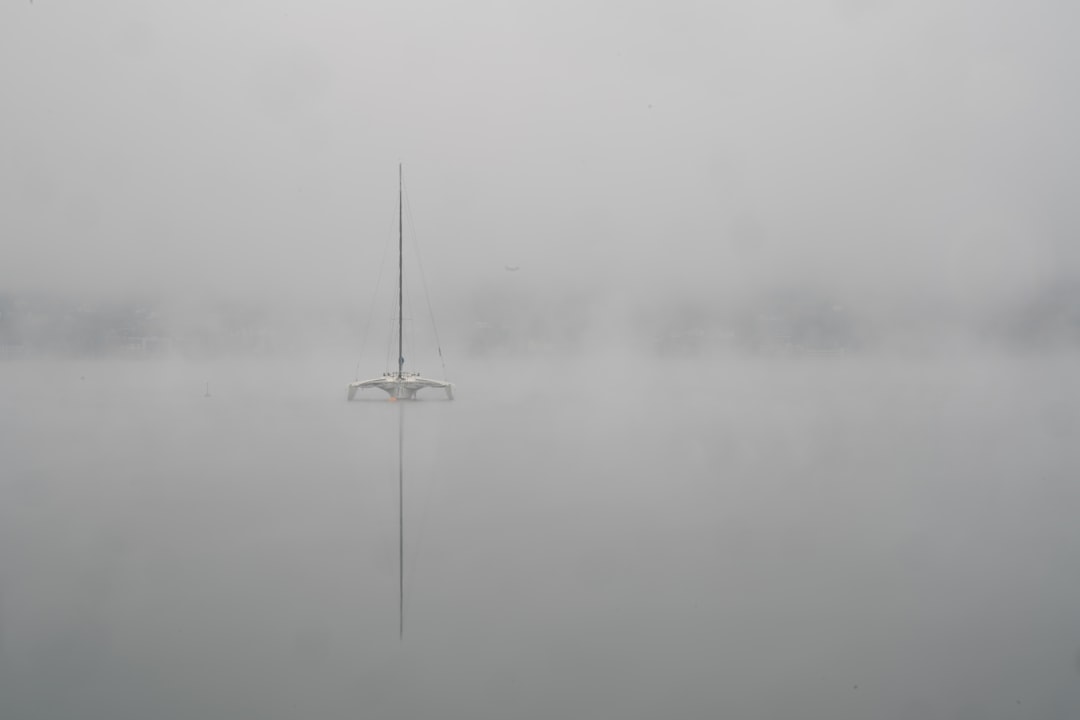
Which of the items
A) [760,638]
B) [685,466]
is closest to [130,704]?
[760,638]

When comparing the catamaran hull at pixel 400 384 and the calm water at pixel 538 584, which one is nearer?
the calm water at pixel 538 584

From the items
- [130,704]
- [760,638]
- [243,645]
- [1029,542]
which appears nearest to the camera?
[130,704]

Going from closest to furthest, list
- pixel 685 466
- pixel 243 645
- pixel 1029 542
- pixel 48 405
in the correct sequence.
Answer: pixel 243 645
pixel 1029 542
pixel 685 466
pixel 48 405

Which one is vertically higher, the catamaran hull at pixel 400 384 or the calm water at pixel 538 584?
the catamaran hull at pixel 400 384

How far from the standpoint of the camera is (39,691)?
23.5 ft

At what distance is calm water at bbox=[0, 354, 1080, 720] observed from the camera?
24.3 ft

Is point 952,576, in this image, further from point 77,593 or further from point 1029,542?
point 77,593

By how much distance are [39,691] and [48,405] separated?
47.7 metres

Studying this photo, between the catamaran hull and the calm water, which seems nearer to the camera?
the calm water

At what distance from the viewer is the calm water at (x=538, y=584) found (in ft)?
24.3

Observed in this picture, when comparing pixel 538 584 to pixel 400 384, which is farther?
pixel 400 384

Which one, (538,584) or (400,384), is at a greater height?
(400,384)

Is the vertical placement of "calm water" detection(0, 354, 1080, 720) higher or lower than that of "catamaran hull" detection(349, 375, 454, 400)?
lower

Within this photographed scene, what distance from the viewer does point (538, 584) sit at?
10805 mm
